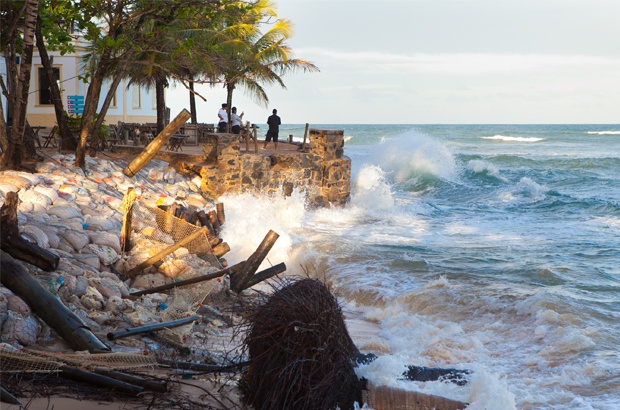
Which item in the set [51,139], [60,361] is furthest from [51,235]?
[51,139]

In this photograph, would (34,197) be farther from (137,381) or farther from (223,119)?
(223,119)

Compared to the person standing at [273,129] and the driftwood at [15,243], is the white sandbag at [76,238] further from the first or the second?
the person standing at [273,129]

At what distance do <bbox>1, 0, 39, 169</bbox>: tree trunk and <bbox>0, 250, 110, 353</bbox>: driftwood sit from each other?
5.13 m

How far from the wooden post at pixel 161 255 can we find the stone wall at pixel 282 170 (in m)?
7.15

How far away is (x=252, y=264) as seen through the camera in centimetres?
1058

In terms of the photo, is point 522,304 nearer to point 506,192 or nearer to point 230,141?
point 230,141

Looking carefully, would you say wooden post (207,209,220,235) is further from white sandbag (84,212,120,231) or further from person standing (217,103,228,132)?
person standing (217,103,228,132)

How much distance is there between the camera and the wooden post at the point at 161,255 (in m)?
10.9

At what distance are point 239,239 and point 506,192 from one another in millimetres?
17151

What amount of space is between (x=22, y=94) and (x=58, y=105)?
12.4ft

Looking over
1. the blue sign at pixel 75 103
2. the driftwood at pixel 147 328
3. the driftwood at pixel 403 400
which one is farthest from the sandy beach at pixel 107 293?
the blue sign at pixel 75 103

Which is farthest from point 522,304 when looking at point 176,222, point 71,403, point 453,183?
point 453,183

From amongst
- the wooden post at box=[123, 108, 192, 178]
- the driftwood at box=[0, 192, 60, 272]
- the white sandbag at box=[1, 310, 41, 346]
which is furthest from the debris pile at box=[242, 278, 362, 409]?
the wooden post at box=[123, 108, 192, 178]

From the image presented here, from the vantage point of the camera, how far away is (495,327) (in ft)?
33.5
